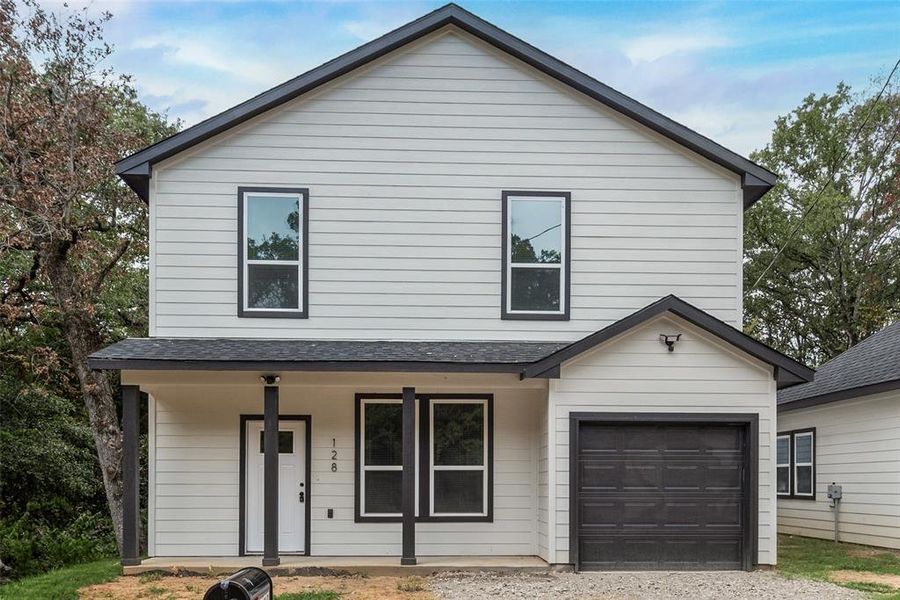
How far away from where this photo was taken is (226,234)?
36.7ft

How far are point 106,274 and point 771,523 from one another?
12680mm

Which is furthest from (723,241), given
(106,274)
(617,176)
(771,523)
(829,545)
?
(106,274)

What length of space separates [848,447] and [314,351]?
926cm

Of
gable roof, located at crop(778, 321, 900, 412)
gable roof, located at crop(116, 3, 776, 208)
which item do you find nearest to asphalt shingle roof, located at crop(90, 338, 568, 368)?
gable roof, located at crop(116, 3, 776, 208)

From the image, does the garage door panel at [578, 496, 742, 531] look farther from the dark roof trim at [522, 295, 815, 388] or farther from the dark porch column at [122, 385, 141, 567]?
the dark porch column at [122, 385, 141, 567]

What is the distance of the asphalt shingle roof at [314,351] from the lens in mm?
9844

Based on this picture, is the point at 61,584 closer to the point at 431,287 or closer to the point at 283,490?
the point at 283,490

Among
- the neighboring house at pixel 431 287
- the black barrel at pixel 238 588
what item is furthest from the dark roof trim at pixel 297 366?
the black barrel at pixel 238 588

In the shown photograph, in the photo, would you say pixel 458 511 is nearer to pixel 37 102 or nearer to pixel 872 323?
pixel 37 102

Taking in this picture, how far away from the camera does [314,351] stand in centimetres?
1040

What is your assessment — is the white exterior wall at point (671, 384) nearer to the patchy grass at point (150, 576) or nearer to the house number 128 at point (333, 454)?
the house number 128 at point (333, 454)

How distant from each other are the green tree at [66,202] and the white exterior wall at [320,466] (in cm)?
457

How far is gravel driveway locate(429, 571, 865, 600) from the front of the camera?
28.4 ft

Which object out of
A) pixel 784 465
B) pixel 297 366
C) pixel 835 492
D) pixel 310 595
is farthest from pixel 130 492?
pixel 784 465
